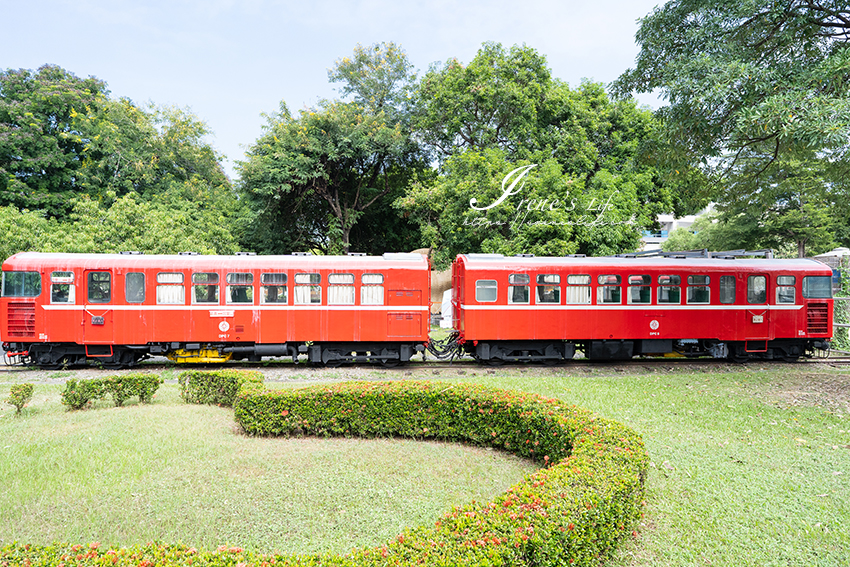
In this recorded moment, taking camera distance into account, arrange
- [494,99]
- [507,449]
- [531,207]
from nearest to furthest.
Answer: [507,449], [531,207], [494,99]

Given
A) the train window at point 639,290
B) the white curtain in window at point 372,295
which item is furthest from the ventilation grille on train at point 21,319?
the train window at point 639,290

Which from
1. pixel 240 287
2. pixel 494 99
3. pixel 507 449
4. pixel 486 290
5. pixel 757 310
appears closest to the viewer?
pixel 507 449

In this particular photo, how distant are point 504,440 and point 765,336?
37.1ft

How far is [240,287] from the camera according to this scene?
43.8 ft

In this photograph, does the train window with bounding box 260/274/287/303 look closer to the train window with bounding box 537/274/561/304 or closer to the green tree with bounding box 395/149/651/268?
the train window with bounding box 537/274/561/304

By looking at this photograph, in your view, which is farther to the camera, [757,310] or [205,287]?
[757,310]

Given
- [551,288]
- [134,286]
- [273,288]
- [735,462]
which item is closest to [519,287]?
[551,288]

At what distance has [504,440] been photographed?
23.4ft

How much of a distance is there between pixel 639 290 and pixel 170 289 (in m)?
12.3

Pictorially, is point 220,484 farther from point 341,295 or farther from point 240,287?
point 240,287

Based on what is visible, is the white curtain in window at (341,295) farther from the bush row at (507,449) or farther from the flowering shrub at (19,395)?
the flowering shrub at (19,395)

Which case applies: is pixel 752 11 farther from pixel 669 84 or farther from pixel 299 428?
pixel 299 428

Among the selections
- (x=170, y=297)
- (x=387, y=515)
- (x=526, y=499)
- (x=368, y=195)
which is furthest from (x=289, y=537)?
(x=368, y=195)

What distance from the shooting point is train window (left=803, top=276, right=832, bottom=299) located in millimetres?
14719
